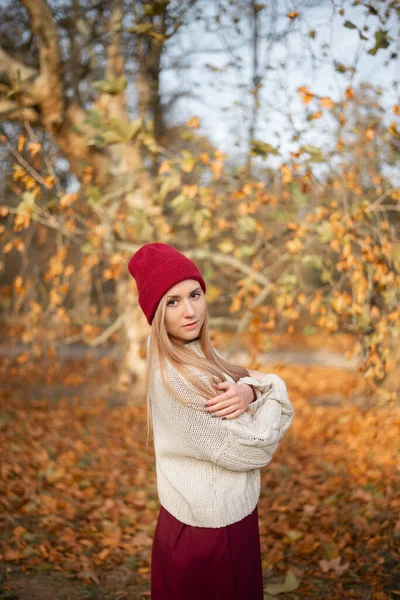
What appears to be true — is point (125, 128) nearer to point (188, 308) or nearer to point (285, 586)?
point (188, 308)

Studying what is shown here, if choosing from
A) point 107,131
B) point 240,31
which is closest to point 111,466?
point 107,131

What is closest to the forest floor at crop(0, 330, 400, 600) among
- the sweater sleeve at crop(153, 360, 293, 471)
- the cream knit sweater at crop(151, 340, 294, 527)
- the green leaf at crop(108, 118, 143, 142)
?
the cream knit sweater at crop(151, 340, 294, 527)

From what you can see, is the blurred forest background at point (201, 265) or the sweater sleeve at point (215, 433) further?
the blurred forest background at point (201, 265)

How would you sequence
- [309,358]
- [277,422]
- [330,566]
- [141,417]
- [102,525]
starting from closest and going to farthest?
[277,422]
[330,566]
[102,525]
[141,417]
[309,358]

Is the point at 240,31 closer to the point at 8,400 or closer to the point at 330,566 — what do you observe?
the point at 330,566

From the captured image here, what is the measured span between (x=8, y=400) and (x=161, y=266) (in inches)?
258

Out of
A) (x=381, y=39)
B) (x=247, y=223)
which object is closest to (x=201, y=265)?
(x=247, y=223)

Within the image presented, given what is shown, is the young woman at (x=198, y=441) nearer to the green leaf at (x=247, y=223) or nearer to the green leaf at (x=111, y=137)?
the green leaf at (x=111, y=137)

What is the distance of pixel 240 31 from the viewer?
14.2 feet

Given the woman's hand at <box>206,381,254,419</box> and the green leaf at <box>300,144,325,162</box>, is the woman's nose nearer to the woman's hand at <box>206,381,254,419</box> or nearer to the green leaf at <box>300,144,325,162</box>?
the woman's hand at <box>206,381,254,419</box>

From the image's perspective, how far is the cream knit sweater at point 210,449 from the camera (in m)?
1.69

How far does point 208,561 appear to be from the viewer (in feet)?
5.87

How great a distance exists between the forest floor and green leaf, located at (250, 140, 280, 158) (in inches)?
74.8

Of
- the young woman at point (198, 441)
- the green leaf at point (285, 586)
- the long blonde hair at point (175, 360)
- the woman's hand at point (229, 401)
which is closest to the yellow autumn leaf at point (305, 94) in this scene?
the young woman at point (198, 441)
